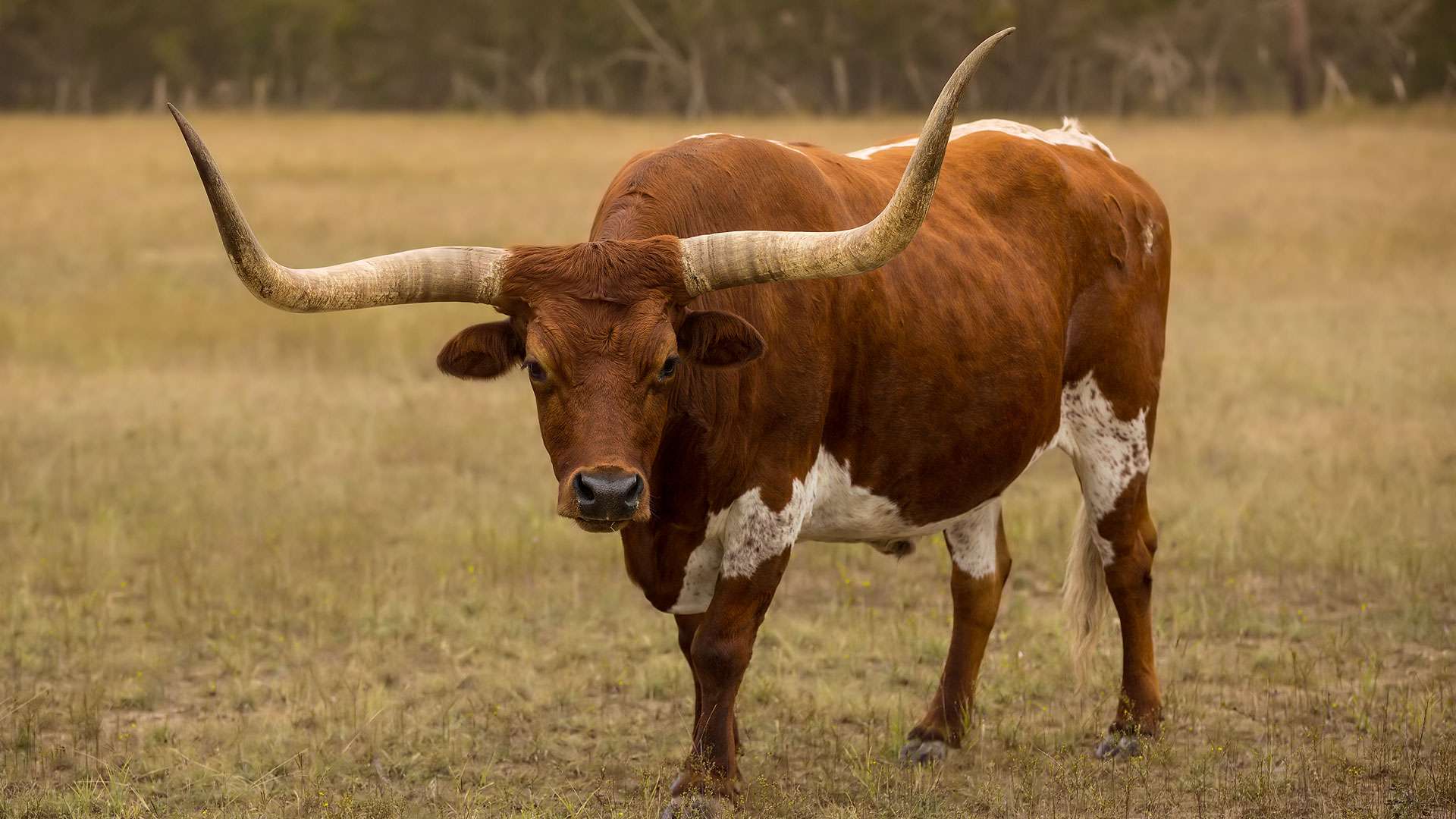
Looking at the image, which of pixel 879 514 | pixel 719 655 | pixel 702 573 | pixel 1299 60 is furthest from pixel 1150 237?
pixel 1299 60

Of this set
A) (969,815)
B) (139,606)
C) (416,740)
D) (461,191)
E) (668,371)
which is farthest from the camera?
(461,191)

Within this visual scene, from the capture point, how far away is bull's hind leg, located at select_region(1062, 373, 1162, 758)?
5801mm

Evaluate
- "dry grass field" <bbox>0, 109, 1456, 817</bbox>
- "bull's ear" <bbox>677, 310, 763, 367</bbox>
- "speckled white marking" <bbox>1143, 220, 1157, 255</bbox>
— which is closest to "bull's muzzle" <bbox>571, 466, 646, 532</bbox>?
"bull's ear" <bbox>677, 310, 763, 367</bbox>

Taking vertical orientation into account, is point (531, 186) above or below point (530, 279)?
below

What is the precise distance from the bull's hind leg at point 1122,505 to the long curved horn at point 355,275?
2390 mm

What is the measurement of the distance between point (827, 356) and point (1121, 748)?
1856 mm

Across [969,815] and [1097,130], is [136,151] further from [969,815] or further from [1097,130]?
[969,815]

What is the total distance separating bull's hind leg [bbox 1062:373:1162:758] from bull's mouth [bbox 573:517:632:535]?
7.36ft

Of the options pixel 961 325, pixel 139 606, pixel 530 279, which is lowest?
pixel 139 606

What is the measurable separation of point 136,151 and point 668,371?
83.5 feet

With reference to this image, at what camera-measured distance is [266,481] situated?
9.20m

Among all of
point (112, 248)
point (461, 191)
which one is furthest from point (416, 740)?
point (461, 191)

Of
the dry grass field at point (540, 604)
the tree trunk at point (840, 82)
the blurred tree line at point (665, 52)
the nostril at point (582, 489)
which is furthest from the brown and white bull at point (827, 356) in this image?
the tree trunk at point (840, 82)

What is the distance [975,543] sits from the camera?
5.93 metres
